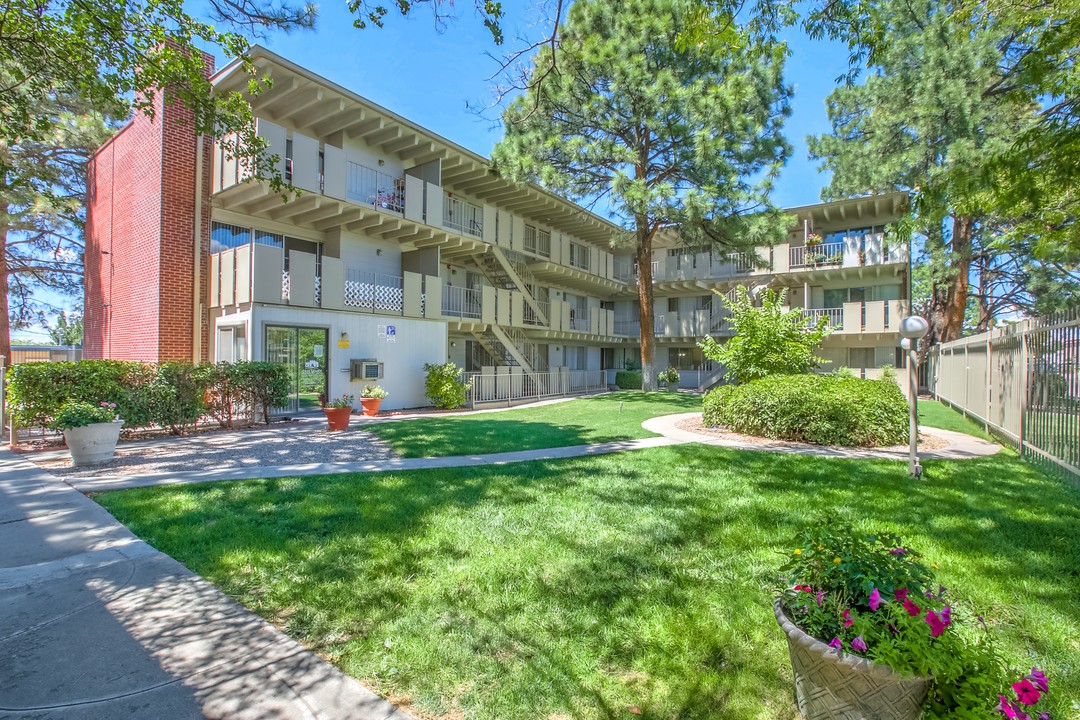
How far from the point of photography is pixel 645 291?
66.7ft

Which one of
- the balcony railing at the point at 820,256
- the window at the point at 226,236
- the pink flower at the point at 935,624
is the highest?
the balcony railing at the point at 820,256

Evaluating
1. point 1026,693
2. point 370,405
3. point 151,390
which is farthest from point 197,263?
point 1026,693

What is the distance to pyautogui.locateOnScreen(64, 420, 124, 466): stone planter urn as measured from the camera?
23.9 ft

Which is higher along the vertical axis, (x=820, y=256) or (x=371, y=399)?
(x=820, y=256)

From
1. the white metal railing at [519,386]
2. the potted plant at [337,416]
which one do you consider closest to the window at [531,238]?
the white metal railing at [519,386]

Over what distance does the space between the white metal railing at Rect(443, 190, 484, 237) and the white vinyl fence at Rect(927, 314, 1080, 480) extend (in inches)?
587

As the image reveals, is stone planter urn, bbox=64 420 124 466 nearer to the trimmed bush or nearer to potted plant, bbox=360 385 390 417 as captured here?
the trimmed bush

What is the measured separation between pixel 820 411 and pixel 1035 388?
9.32 feet

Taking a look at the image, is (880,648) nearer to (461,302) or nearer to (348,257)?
(348,257)

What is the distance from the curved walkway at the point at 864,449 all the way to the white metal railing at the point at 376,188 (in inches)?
418

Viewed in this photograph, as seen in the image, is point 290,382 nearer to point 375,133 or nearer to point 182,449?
point 182,449

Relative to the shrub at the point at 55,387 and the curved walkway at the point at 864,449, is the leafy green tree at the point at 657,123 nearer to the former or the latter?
the curved walkway at the point at 864,449

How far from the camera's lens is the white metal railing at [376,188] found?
49.5 feet

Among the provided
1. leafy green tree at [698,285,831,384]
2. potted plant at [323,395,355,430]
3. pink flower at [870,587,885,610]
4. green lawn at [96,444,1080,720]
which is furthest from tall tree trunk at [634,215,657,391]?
pink flower at [870,587,885,610]
